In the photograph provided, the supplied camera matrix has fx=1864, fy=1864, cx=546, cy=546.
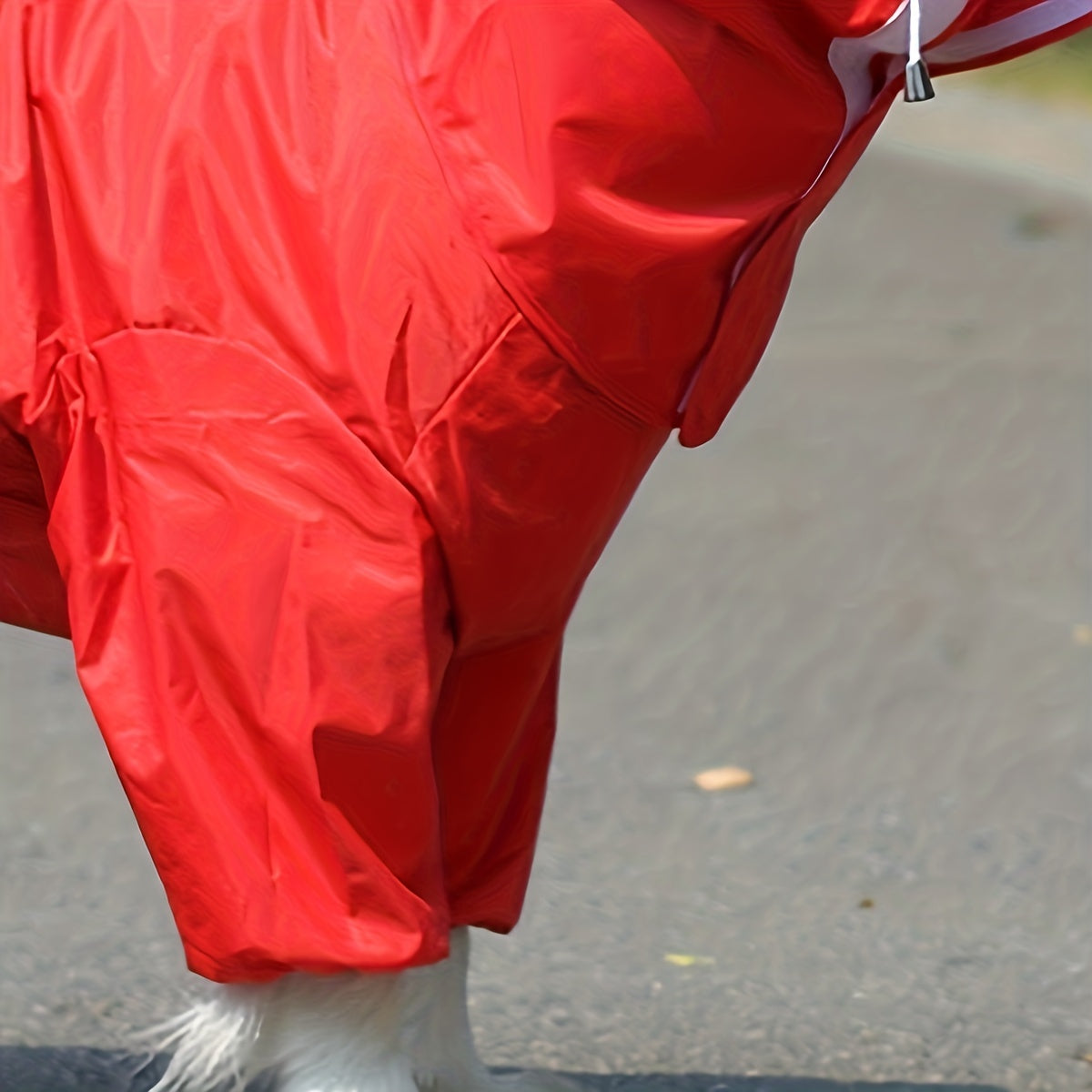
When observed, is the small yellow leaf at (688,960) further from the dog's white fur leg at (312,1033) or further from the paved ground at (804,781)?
the dog's white fur leg at (312,1033)

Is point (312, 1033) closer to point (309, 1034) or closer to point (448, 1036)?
point (309, 1034)

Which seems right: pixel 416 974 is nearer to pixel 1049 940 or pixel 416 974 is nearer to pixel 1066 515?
pixel 1049 940

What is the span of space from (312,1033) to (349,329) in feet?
1.49

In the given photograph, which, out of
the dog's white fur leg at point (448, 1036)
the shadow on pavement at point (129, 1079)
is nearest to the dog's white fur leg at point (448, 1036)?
the dog's white fur leg at point (448, 1036)

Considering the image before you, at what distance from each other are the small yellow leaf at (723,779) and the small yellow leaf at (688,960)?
0.39 m

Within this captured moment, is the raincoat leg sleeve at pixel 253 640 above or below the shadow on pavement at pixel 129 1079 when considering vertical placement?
above

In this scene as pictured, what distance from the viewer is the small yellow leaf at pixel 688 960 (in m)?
1.99

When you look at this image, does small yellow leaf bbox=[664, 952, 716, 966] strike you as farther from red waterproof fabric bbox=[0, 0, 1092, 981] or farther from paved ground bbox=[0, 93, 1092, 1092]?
red waterproof fabric bbox=[0, 0, 1092, 981]

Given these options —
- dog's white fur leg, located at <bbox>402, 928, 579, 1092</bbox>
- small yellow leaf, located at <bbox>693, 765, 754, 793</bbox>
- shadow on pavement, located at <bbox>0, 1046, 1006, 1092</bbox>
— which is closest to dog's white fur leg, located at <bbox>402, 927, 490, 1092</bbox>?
dog's white fur leg, located at <bbox>402, 928, 579, 1092</bbox>

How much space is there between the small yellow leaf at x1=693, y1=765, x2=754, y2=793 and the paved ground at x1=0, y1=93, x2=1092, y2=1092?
0.02m

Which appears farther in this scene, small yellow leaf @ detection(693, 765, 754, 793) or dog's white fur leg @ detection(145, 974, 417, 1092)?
small yellow leaf @ detection(693, 765, 754, 793)

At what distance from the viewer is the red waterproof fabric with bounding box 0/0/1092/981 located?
3.44ft

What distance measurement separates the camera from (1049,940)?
2070 millimetres

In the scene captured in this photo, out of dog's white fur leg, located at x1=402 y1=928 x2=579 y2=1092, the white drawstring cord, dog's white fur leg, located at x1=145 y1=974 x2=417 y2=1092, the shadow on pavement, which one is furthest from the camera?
the shadow on pavement
